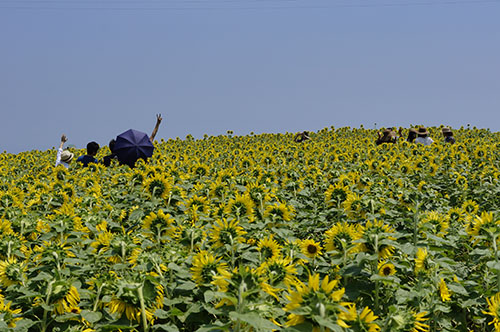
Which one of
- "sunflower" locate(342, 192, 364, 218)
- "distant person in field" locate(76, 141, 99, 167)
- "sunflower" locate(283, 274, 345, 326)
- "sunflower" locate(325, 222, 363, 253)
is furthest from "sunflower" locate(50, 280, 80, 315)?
"distant person in field" locate(76, 141, 99, 167)

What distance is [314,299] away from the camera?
1983mm

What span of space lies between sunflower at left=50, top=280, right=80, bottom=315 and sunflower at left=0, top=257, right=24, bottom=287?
61 cm

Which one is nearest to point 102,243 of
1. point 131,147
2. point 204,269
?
point 204,269

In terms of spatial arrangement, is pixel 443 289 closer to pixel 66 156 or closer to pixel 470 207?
pixel 470 207

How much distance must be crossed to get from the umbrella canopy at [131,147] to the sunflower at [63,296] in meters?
9.29

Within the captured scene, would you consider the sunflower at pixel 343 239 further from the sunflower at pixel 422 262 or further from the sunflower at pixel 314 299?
the sunflower at pixel 314 299

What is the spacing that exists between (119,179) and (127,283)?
24.7ft

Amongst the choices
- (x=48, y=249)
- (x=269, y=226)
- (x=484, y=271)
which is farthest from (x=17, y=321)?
(x=484, y=271)

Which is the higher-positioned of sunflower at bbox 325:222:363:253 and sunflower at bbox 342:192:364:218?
sunflower at bbox 342:192:364:218

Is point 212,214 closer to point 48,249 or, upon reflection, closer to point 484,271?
point 48,249

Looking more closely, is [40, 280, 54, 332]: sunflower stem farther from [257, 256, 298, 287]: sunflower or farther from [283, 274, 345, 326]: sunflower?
[283, 274, 345, 326]: sunflower

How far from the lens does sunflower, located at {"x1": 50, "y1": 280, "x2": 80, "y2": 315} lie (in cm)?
290

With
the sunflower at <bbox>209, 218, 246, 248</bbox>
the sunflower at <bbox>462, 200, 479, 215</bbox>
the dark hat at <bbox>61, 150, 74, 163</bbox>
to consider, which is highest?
the dark hat at <bbox>61, 150, 74, 163</bbox>

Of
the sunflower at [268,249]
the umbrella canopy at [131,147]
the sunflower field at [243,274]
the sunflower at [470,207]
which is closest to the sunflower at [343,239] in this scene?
the sunflower field at [243,274]
